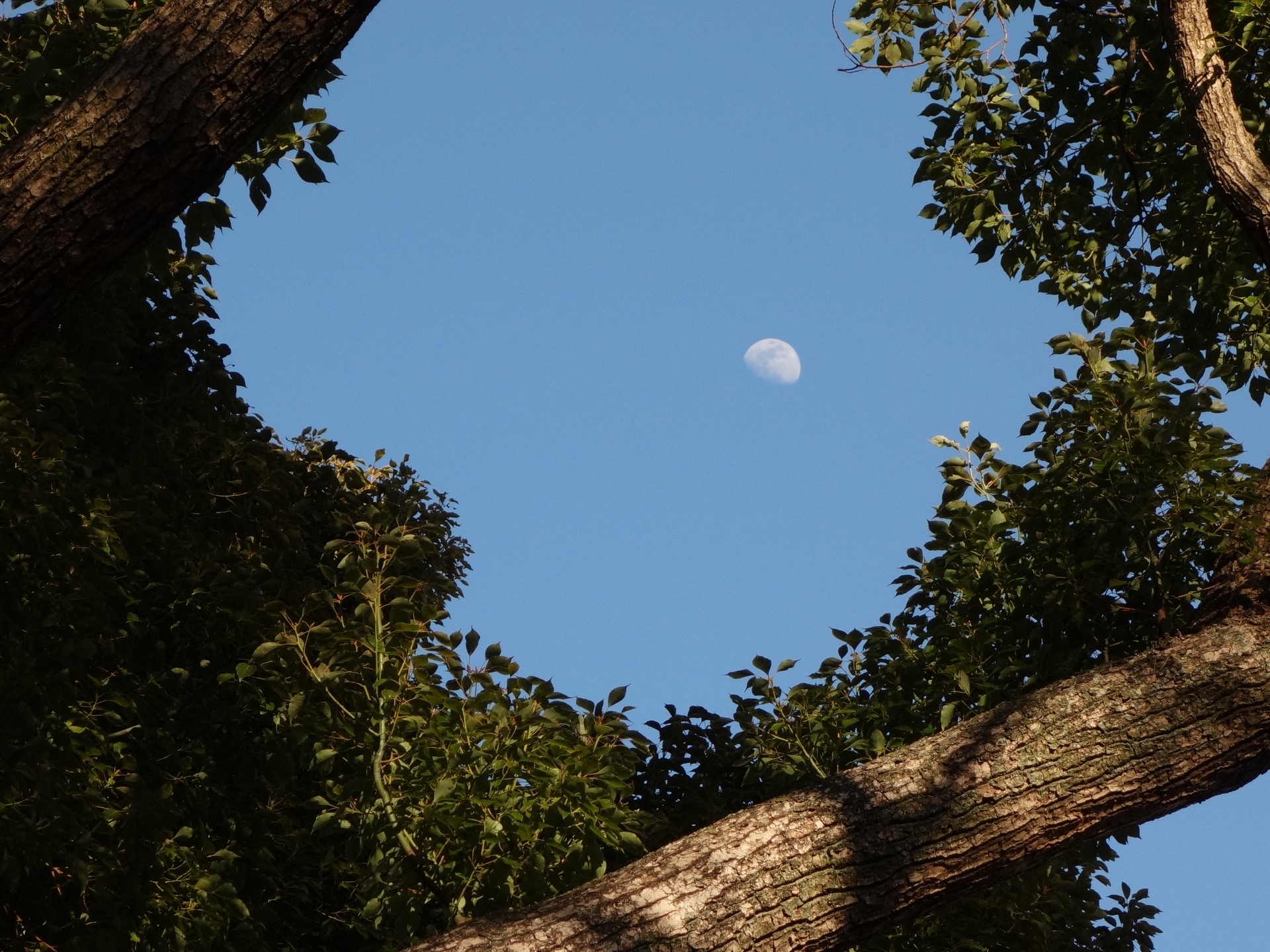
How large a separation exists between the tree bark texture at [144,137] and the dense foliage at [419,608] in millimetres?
1965

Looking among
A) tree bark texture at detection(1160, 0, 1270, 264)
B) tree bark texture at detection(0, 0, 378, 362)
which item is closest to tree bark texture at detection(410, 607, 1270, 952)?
tree bark texture at detection(1160, 0, 1270, 264)

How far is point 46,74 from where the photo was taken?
18.4 feet

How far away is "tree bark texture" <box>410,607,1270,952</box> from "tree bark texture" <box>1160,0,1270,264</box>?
200cm

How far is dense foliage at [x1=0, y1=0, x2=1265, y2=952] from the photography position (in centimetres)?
512

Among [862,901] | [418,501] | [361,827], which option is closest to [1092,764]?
[862,901]

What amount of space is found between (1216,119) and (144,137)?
4772 millimetres

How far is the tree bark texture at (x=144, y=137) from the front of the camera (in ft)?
10.7

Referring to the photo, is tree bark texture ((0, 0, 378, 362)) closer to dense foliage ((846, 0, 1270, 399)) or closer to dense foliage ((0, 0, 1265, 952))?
dense foliage ((0, 0, 1265, 952))

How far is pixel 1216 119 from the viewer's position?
577 cm

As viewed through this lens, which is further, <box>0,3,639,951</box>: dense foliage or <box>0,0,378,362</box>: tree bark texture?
<box>0,3,639,951</box>: dense foliage

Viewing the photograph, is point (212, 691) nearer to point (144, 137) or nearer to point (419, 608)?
point (419, 608)

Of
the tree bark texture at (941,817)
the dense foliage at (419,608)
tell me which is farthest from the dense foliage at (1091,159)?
the tree bark texture at (941,817)

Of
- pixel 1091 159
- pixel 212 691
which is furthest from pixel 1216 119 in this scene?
pixel 212 691

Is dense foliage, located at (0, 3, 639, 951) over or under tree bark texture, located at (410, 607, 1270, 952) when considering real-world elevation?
over
